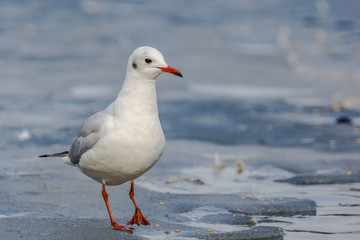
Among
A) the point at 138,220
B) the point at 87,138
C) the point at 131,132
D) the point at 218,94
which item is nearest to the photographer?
the point at 131,132

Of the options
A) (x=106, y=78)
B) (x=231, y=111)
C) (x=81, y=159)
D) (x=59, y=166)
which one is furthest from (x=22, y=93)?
(x=81, y=159)

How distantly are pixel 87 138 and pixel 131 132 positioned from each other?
0.53 meters

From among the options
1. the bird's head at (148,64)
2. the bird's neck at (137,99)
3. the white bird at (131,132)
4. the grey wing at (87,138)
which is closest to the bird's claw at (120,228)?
the white bird at (131,132)

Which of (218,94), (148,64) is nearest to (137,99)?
(148,64)

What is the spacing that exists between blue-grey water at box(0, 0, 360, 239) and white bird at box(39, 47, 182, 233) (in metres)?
0.54

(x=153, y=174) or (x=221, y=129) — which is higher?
(x=221, y=129)

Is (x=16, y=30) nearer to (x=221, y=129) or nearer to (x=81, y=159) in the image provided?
(x=221, y=129)

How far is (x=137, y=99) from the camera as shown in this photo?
19.6ft

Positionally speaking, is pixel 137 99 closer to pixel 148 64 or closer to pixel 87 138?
pixel 148 64

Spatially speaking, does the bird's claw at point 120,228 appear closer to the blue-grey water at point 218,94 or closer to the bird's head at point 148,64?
the blue-grey water at point 218,94

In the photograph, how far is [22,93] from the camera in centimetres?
1226

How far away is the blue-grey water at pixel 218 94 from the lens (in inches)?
305

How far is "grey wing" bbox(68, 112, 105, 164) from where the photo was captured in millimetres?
6090

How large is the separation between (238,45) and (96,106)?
22.8 ft
